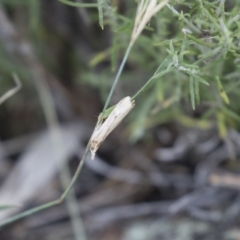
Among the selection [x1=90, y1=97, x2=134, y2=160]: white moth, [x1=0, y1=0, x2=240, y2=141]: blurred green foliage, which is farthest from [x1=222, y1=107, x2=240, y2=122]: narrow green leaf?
[x1=90, y1=97, x2=134, y2=160]: white moth

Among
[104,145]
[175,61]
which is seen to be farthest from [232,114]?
[104,145]

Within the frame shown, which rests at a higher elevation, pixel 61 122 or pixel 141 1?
pixel 61 122

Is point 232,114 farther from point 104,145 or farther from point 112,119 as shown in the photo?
point 104,145

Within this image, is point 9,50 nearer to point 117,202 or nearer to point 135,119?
point 135,119

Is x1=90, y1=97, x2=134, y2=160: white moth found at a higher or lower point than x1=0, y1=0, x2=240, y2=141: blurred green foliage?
lower

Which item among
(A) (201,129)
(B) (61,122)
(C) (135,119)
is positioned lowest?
(A) (201,129)

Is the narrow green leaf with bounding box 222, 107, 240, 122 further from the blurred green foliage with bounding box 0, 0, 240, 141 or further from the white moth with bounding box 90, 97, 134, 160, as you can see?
the white moth with bounding box 90, 97, 134, 160

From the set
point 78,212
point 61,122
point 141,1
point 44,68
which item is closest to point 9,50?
point 44,68

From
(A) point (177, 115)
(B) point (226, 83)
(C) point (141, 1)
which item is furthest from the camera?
(A) point (177, 115)
